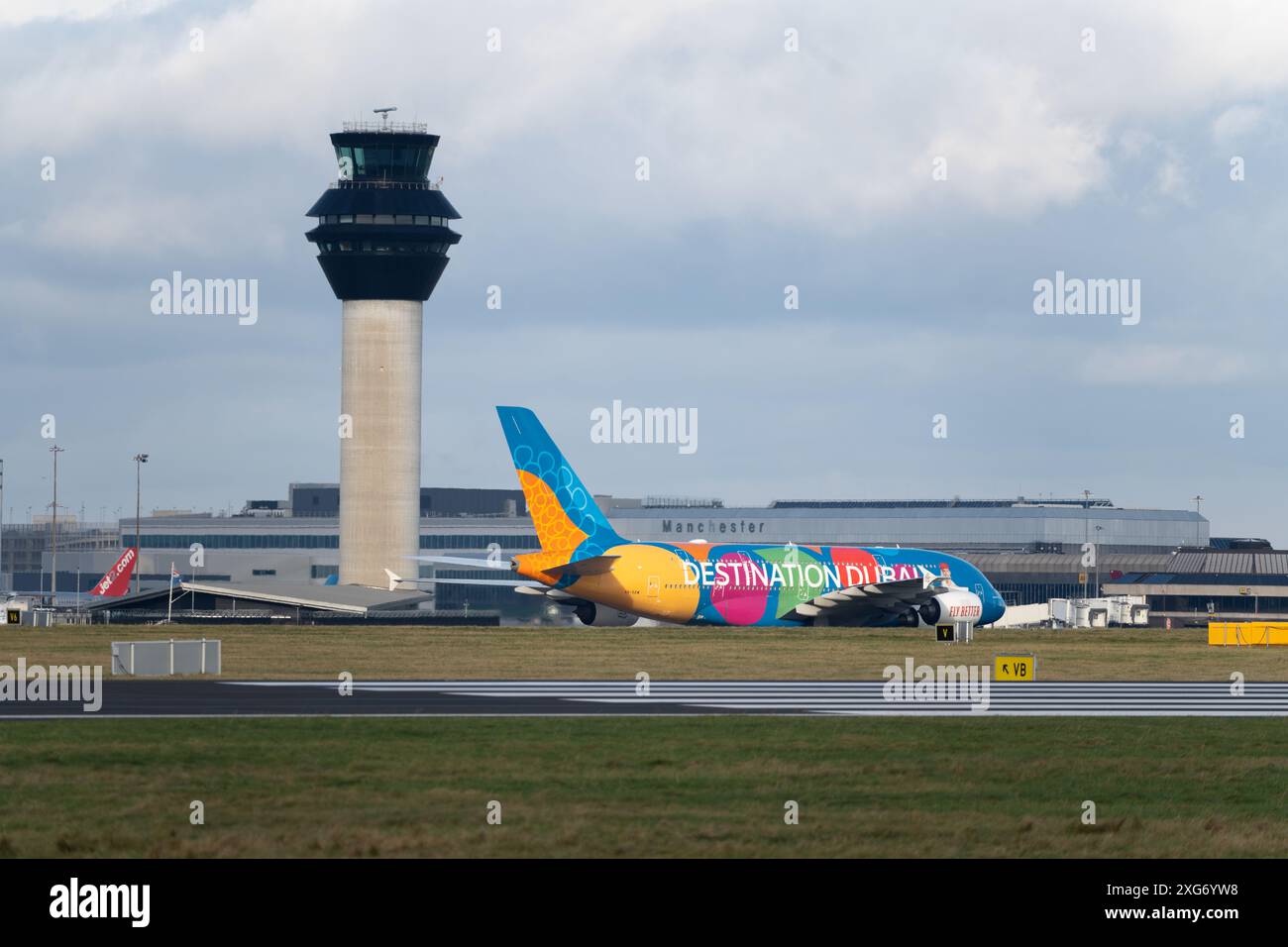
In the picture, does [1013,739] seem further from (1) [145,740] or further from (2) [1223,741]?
(1) [145,740]

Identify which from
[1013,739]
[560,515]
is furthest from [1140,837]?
[560,515]

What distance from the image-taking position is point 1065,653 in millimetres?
69125

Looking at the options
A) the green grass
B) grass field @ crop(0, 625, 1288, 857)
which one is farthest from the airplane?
the green grass

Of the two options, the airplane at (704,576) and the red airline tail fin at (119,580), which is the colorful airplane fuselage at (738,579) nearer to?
the airplane at (704,576)

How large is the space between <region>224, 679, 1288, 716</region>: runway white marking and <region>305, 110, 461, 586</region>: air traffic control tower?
9932 centimetres

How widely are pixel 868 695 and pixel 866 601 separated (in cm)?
4505

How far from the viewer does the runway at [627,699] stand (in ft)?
129

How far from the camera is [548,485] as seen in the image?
8269 centimetres

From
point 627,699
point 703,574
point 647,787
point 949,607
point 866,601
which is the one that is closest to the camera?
point 647,787

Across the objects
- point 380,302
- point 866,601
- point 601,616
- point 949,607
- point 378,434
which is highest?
point 380,302

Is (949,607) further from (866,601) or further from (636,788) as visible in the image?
(636,788)

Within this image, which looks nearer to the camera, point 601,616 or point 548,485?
point 548,485

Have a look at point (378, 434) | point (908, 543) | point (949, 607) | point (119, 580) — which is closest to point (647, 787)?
point (949, 607)
